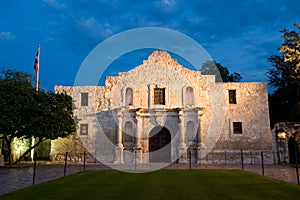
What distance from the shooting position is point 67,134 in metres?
21.8

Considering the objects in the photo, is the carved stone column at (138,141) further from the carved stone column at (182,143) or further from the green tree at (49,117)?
the green tree at (49,117)

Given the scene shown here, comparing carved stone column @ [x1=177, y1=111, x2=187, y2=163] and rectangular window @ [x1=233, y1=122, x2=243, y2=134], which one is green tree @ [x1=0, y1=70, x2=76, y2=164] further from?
rectangular window @ [x1=233, y1=122, x2=243, y2=134]

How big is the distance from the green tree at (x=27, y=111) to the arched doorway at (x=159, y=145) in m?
7.12

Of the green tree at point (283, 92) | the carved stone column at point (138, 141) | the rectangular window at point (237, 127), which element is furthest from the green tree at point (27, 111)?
the green tree at point (283, 92)

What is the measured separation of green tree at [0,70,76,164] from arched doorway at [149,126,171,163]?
712 centimetres

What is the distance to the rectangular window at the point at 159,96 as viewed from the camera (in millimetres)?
24375

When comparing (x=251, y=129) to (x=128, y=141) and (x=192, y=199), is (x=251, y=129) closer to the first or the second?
(x=128, y=141)

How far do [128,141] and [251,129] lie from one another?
10453mm

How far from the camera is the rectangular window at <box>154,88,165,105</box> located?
24375 millimetres

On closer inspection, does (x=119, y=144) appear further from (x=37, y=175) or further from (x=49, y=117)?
(x=37, y=175)

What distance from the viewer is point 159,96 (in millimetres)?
24438

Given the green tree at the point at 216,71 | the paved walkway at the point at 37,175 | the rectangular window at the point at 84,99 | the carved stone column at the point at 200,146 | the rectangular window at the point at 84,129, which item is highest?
the green tree at the point at 216,71

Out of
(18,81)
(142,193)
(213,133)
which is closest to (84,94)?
(18,81)

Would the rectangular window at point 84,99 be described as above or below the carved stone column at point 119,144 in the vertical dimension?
above
